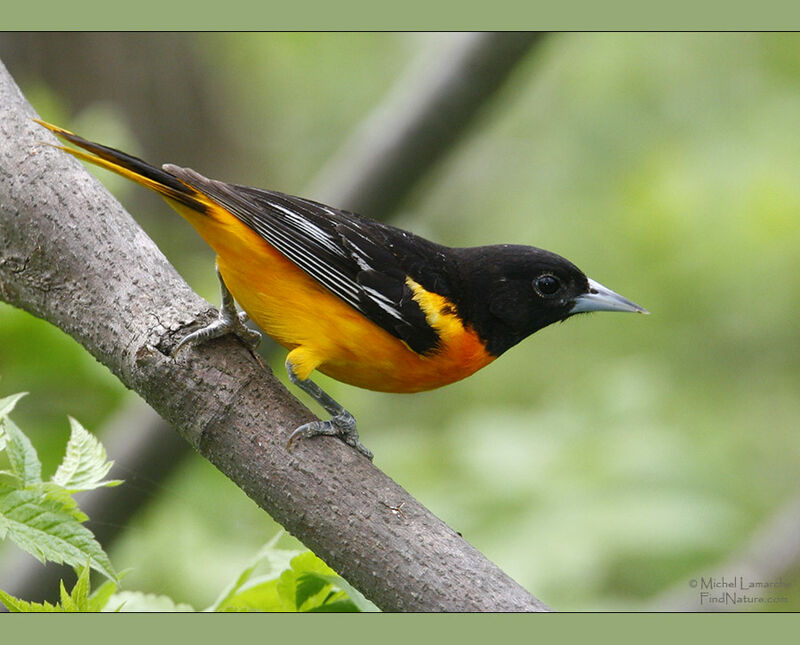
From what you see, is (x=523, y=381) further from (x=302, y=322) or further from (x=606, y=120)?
(x=302, y=322)

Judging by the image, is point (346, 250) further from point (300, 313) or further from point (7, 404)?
point (7, 404)

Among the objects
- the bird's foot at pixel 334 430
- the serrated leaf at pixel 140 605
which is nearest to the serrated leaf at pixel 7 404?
the serrated leaf at pixel 140 605

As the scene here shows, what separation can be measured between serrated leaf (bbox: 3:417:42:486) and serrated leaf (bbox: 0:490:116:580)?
1.8 inches

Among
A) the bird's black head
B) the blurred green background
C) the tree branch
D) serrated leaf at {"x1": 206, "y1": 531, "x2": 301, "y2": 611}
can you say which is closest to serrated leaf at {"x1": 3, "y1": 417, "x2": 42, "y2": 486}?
the tree branch

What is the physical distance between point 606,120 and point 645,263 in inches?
53.7

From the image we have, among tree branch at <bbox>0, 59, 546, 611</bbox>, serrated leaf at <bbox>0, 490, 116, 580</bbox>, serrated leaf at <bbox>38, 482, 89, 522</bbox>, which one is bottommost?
serrated leaf at <bbox>0, 490, 116, 580</bbox>

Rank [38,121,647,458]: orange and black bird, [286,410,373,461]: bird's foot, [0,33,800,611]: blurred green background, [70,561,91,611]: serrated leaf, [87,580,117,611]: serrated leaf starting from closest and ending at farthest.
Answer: [70,561,91,611]: serrated leaf → [87,580,117,611]: serrated leaf → [286,410,373,461]: bird's foot → [38,121,647,458]: orange and black bird → [0,33,800,611]: blurred green background

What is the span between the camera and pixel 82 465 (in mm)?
2258

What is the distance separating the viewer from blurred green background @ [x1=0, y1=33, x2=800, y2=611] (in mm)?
3715

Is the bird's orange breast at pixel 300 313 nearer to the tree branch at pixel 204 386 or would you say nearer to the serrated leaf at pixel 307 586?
the tree branch at pixel 204 386

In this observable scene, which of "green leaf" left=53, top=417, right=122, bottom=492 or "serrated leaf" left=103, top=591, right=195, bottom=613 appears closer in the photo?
"green leaf" left=53, top=417, right=122, bottom=492

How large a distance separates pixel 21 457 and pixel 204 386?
0.53 m

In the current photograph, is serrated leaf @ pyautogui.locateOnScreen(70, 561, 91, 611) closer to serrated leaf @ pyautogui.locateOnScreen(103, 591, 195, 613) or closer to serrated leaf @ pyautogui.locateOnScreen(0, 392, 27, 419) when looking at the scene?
serrated leaf @ pyautogui.locateOnScreen(103, 591, 195, 613)

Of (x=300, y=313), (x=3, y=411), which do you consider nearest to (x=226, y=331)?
(x=300, y=313)
